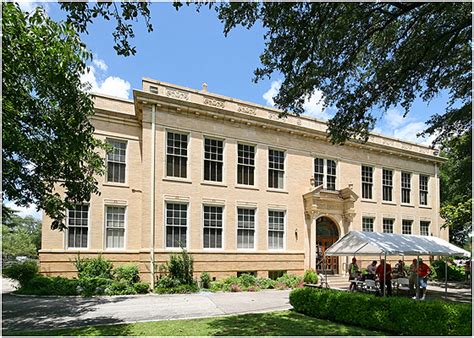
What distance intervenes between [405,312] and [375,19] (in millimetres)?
8058

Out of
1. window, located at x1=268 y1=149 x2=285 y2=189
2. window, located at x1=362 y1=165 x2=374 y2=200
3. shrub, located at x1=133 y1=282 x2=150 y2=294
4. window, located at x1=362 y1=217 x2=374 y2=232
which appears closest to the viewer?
shrub, located at x1=133 y1=282 x2=150 y2=294

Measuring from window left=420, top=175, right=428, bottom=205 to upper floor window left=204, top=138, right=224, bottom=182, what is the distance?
63.2ft

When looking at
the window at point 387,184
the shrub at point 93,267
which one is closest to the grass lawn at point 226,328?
the shrub at point 93,267

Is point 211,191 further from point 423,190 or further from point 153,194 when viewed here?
point 423,190

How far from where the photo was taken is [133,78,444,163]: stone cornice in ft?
65.4

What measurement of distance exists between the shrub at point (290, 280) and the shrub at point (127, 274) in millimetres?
7976

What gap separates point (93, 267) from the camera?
719 inches

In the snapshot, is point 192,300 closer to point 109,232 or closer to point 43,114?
point 109,232

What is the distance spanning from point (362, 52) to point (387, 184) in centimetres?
2042

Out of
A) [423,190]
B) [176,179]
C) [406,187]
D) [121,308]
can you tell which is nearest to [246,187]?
[176,179]

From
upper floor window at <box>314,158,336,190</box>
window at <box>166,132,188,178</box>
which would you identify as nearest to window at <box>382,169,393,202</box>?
upper floor window at <box>314,158,336,190</box>

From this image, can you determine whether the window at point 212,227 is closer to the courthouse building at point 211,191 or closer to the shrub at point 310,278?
the courthouse building at point 211,191

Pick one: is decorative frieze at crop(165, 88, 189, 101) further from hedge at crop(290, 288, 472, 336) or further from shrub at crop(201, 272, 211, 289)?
hedge at crop(290, 288, 472, 336)

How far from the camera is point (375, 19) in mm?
9844
